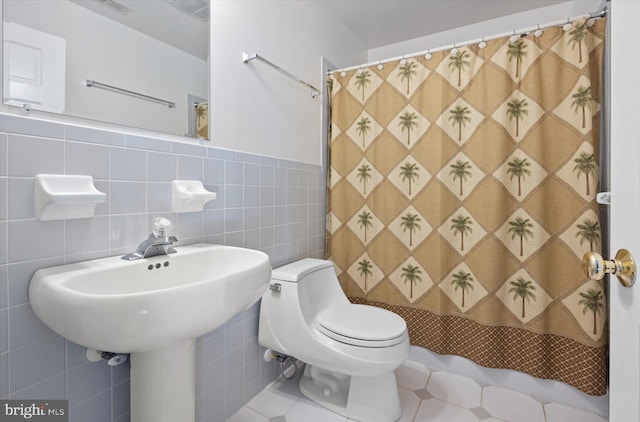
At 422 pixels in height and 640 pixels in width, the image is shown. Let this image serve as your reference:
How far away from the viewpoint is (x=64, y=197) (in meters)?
0.78

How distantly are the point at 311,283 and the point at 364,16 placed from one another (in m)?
1.81

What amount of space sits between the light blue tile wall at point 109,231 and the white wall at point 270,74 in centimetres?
14

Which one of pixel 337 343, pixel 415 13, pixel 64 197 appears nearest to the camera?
pixel 64 197

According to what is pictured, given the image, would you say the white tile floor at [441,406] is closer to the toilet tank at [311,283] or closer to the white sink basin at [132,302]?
the toilet tank at [311,283]

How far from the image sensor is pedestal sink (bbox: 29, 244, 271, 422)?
0.61 metres

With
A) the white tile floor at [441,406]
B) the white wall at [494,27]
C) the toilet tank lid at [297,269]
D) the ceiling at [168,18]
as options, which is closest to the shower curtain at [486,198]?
the white tile floor at [441,406]

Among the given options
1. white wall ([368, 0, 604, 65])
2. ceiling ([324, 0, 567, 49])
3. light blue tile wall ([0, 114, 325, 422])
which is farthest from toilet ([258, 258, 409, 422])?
white wall ([368, 0, 604, 65])

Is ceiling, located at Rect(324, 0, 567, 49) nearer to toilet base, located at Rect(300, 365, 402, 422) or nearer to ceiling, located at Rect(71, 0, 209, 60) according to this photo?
ceiling, located at Rect(71, 0, 209, 60)

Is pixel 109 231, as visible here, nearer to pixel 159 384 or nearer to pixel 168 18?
pixel 159 384

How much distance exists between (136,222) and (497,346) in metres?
1.78

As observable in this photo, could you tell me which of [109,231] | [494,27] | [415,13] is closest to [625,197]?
[109,231]

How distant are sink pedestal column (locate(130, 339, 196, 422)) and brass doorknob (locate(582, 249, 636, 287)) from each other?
0.93 metres

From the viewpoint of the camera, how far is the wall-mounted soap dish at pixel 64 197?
0.78 metres

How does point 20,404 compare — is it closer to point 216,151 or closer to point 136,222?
point 136,222
